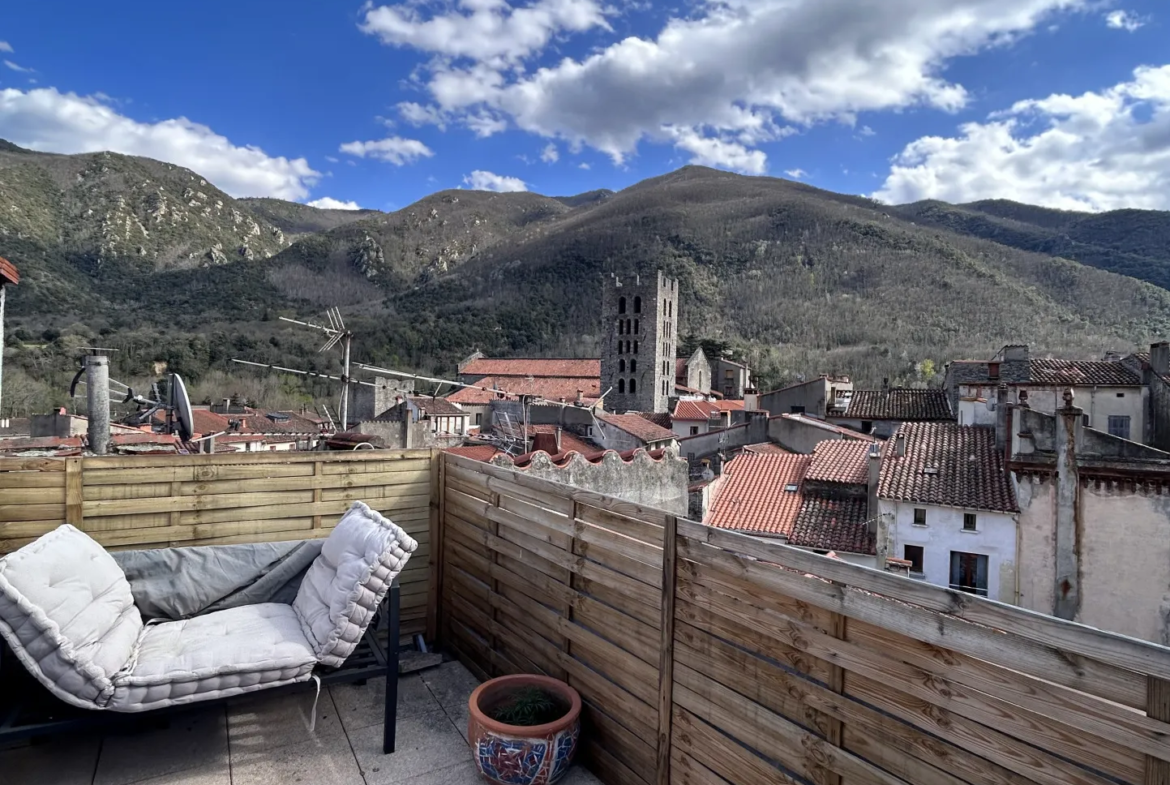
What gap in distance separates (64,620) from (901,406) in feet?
90.0

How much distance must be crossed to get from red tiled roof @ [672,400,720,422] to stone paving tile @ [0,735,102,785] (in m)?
31.5

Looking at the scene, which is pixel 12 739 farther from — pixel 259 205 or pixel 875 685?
pixel 259 205

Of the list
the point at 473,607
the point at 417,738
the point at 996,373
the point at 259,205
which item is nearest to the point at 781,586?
the point at 417,738

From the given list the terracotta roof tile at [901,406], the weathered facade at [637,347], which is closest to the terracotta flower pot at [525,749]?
the terracotta roof tile at [901,406]

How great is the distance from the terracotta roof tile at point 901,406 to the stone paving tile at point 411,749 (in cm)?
2498

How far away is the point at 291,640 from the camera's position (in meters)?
2.88

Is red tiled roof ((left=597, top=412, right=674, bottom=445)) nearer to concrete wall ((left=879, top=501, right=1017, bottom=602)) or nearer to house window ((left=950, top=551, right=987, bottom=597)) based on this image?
concrete wall ((left=879, top=501, right=1017, bottom=602))

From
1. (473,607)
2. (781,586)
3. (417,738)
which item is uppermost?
(781,586)

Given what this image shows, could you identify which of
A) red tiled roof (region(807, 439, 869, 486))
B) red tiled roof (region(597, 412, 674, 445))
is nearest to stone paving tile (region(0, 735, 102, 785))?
red tiled roof (region(807, 439, 869, 486))

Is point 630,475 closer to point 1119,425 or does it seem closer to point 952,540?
point 952,540

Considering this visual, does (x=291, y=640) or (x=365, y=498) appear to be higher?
(x=365, y=498)

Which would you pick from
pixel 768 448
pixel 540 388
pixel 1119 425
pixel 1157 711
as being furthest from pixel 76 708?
pixel 540 388

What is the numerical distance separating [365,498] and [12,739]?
1.96m

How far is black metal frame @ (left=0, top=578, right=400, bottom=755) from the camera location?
244 cm
